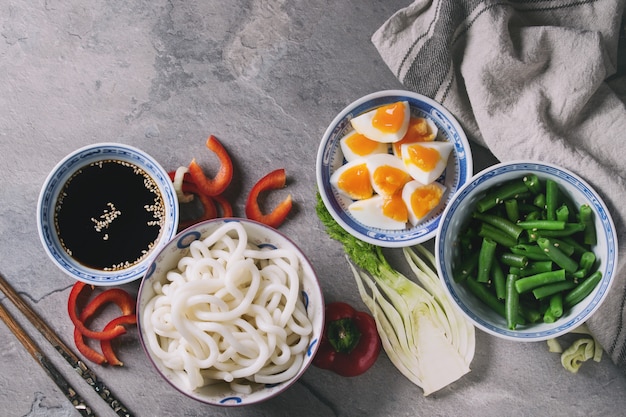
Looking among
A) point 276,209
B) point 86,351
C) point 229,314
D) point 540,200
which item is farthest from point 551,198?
point 86,351

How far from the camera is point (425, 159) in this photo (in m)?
2.36

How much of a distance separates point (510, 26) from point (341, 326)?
1.33m

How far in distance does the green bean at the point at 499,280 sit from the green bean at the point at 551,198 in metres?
0.26

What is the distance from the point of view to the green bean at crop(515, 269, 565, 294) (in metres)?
2.23

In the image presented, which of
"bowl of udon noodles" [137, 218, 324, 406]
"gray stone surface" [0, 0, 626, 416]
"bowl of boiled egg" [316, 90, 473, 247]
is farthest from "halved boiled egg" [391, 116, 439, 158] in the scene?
"bowl of udon noodles" [137, 218, 324, 406]

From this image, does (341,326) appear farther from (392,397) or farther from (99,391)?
(99,391)

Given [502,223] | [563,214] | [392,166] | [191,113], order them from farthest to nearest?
1. [191,113]
2. [392,166]
3. [502,223]
4. [563,214]

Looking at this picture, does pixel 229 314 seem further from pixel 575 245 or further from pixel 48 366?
pixel 575 245

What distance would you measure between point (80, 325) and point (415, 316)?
1.36 m

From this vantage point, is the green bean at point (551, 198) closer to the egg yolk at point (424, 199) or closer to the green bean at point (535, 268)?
the green bean at point (535, 268)

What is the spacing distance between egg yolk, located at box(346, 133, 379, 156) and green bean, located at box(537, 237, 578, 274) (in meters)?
0.71

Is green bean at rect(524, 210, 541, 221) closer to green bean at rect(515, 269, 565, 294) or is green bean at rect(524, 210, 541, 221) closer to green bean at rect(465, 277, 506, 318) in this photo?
green bean at rect(515, 269, 565, 294)

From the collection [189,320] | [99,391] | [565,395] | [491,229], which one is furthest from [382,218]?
[99,391]

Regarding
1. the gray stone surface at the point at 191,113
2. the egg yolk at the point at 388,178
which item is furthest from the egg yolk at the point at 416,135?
the gray stone surface at the point at 191,113
